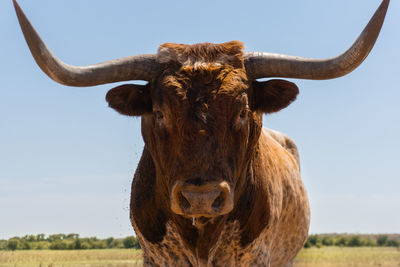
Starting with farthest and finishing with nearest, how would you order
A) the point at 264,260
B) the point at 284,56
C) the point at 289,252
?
the point at 289,252
the point at 264,260
the point at 284,56

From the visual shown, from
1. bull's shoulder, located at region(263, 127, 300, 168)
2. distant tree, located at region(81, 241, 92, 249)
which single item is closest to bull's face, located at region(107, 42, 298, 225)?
bull's shoulder, located at region(263, 127, 300, 168)

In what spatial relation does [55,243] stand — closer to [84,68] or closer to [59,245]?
[59,245]

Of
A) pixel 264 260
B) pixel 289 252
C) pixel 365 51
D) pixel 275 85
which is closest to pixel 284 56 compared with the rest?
pixel 275 85

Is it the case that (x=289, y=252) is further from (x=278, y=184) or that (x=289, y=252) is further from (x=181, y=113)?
(x=181, y=113)

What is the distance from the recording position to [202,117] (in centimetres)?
470

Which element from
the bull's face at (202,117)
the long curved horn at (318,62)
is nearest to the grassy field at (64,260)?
the bull's face at (202,117)

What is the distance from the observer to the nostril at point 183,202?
4.46 meters

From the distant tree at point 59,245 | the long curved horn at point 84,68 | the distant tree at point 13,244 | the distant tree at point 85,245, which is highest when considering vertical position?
the long curved horn at point 84,68

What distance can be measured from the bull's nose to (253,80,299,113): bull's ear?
127 cm

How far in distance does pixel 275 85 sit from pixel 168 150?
50.2 inches

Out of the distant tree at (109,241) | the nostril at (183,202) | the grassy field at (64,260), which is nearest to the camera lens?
the nostril at (183,202)

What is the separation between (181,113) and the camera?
15.7 feet

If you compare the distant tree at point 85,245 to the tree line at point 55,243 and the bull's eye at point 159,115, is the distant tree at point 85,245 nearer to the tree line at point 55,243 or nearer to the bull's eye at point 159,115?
the tree line at point 55,243

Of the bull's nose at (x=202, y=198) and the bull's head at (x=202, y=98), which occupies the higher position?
the bull's head at (x=202, y=98)
